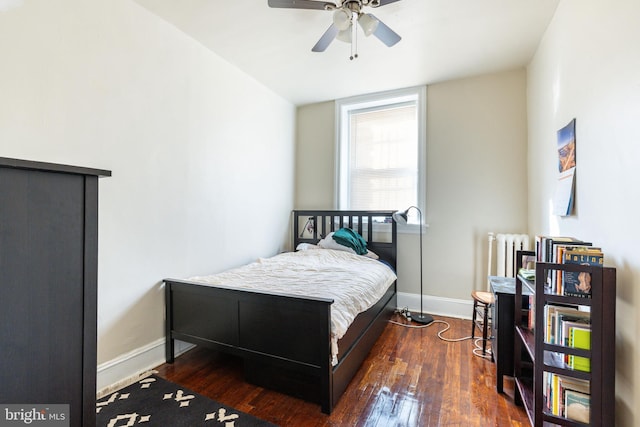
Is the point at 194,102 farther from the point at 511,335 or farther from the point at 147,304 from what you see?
the point at 511,335

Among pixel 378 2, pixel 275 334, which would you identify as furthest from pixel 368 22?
pixel 275 334

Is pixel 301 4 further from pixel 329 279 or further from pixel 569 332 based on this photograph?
pixel 569 332

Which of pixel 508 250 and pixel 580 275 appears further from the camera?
pixel 508 250

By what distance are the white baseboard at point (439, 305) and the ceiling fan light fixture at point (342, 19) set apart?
2782mm

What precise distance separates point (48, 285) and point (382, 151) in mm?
3488

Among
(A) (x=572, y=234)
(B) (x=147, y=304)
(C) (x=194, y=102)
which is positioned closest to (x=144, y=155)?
(C) (x=194, y=102)

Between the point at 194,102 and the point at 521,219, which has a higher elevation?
the point at 194,102

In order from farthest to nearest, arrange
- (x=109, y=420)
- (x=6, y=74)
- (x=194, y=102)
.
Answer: (x=194, y=102) → (x=109, y=420) → (x=6, y=74)

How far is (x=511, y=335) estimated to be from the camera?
72.2 inches

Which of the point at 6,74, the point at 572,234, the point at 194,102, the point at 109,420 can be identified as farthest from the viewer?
the point at 194,102

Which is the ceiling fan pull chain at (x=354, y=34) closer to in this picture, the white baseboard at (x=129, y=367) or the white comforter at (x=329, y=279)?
the white comforter at (x=329, y=279)

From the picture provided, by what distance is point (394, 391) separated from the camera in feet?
6.20

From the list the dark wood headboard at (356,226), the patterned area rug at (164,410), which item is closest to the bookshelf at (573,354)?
the patterned area rug at (164,410)

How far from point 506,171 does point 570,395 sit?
2.31m
